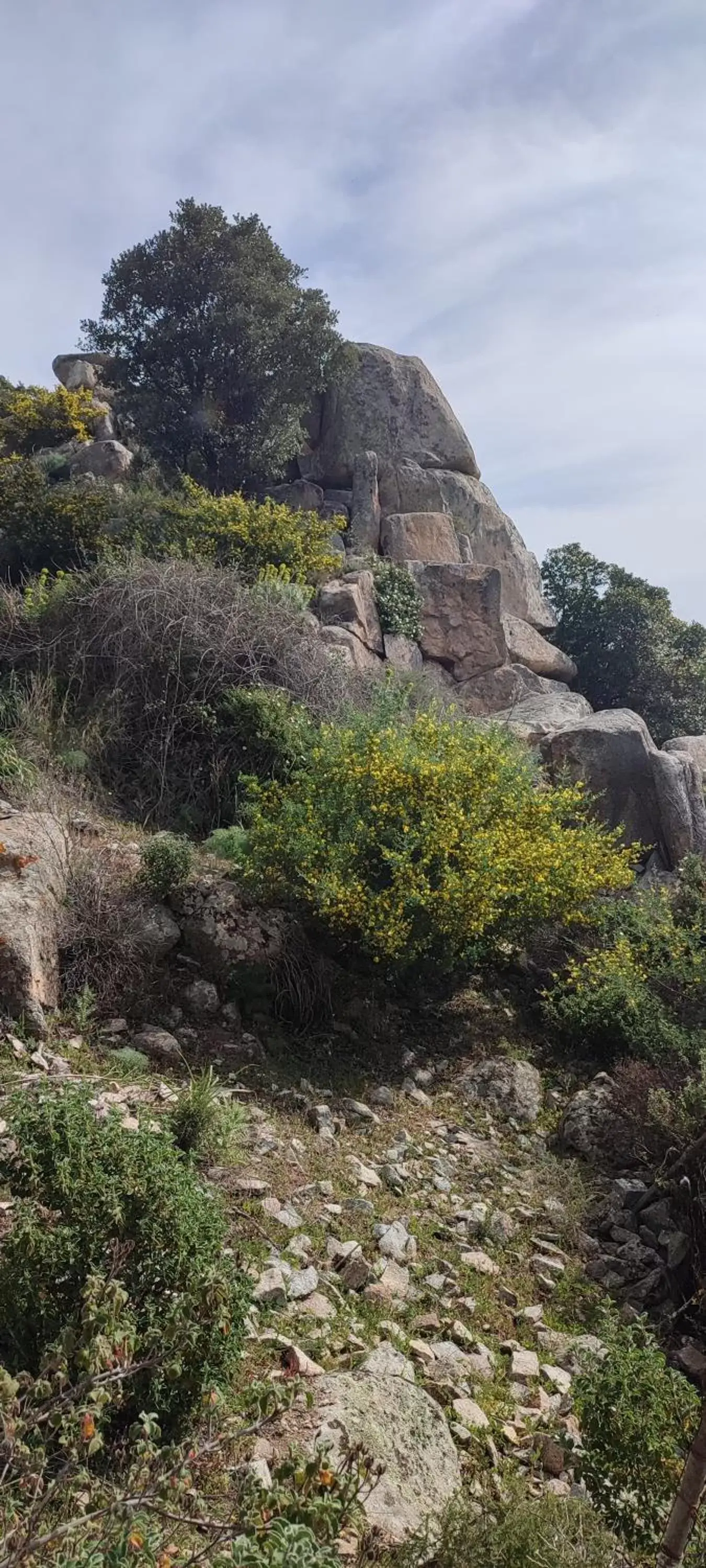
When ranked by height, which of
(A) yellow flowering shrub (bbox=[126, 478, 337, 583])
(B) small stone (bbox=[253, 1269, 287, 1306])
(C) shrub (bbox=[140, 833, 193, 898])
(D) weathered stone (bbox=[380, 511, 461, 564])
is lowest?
(B) small stone (bbox=[253, 1269, 287, 1306])

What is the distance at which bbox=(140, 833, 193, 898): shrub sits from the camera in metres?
5.72

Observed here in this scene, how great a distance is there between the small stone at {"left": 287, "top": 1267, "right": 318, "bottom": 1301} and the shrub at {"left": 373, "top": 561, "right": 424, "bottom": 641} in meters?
→ 10.7

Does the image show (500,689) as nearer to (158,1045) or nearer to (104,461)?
(104,461)

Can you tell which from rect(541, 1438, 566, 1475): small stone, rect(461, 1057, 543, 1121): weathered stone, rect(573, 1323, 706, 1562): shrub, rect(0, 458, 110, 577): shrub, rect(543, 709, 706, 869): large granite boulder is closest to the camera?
rect(573, 1323, 706, 1562): shrub

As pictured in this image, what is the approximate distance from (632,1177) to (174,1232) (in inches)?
127

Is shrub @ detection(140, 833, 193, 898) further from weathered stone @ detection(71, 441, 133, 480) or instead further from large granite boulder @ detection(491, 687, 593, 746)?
weathered stone @ detection(71, 441, 133, 480)

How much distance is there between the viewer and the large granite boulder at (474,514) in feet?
60.0

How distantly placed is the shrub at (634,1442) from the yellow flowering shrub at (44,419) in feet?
62.6

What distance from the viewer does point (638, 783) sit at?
10.3 meters

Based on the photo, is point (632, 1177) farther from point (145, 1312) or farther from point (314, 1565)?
point (314, 1565)

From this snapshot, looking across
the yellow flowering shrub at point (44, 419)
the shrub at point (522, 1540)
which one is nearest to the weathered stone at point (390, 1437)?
the shrub at point (522, 1540)

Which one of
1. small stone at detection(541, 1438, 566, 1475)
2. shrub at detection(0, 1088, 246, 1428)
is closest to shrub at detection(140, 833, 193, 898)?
shrub at detection(0, 1088, 246, 1428)

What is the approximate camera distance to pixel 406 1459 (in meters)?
2.76

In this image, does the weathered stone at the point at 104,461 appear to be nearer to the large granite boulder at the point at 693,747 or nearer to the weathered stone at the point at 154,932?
the large granite boulder at the point at 693,747
